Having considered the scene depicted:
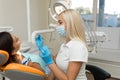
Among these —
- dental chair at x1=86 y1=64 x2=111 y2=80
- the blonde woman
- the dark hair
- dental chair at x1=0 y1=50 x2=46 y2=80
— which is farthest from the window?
dental chair at x1=0 y1=50 x2=46 y2=80

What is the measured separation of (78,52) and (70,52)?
0.07 meters

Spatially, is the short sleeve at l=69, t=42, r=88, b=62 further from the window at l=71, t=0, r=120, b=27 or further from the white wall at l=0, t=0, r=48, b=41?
the window at l=71, t=0, r=120, b=27

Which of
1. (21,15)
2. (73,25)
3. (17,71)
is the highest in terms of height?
(21,15)

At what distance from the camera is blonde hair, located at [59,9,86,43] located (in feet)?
4.24

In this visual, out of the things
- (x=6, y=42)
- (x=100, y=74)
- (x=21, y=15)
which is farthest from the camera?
(x=21, y=15)

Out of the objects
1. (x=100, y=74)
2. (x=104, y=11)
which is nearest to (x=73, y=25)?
(x=100, y=74)

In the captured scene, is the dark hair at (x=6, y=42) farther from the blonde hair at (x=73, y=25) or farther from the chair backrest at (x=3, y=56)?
the blonde hair at (x=73, y=25)

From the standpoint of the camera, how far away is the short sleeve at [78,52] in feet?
4.08

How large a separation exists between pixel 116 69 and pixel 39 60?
1.20m

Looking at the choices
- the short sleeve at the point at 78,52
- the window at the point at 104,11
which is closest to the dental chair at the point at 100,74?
the short sleeve at the point at 78,52

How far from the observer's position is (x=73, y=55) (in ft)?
4.12

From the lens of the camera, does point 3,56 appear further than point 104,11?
No

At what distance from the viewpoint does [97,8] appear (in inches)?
107

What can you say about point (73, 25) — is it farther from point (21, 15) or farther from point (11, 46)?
point (21, 15)
